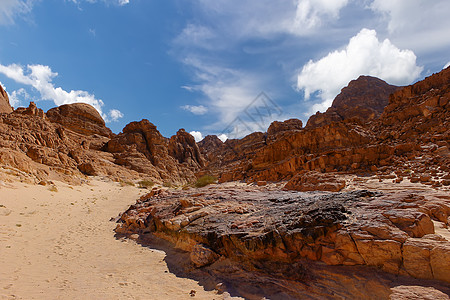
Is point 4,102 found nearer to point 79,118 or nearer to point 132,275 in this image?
point 79,118

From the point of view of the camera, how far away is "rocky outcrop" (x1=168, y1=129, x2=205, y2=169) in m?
64.3

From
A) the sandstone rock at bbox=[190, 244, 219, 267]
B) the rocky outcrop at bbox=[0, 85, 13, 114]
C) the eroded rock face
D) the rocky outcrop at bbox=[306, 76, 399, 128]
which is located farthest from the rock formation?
the rocky outcrop at bbox=[0, 85, 13, 114]

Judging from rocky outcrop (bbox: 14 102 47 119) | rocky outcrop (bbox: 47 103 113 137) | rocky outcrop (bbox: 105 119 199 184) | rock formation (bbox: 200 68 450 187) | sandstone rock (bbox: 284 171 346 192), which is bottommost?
sandstone rock (bbox: 284 171 346 192)

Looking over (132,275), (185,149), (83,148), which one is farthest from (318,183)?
(185,149)

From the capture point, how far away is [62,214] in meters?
11.8

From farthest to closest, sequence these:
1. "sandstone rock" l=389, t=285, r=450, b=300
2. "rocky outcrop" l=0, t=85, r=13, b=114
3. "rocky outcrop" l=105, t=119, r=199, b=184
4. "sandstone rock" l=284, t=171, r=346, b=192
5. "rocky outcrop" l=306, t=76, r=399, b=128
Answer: "rocky outcrop" l=306, t=76, r=399, b=128
"rocky outcrop" l=105, t=119, r=199, b=184
"rocky outcrop" l=0, t=85, r=13, b=114
"sandstone rock" l=284, t=171, r=346, b=192
"sandstone rock" l=389, t=285, r=450, b=300

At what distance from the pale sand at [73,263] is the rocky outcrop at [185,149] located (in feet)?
173

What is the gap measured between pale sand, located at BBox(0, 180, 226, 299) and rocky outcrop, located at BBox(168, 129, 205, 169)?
52793 millimetres

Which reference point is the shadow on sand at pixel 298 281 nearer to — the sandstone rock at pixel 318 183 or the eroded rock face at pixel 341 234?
the eroded rock face at pixel 341 234

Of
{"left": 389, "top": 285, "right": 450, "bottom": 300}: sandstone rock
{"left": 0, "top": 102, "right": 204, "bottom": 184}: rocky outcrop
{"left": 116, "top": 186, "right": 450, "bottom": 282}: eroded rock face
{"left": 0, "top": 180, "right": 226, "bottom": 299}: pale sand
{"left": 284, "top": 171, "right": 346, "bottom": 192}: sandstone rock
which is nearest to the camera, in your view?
{"left": 389, "top": 285, "right": 450, "bottom": 300}: sandstone rock

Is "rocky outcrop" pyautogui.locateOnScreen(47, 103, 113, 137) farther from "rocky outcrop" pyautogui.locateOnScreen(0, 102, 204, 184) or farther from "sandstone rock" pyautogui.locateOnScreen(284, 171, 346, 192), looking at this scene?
"sandstone rock" pyautogui.locateOnScreen(284, 171, 346, 192)

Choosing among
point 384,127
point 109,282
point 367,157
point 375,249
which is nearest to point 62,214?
point 109,282

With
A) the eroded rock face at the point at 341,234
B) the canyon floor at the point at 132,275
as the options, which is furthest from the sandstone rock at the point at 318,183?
the canyon floor at the point at 132,275

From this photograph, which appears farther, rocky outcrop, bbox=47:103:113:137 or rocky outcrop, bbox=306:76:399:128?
rocky outcrop, bbox=306:76:399:128
